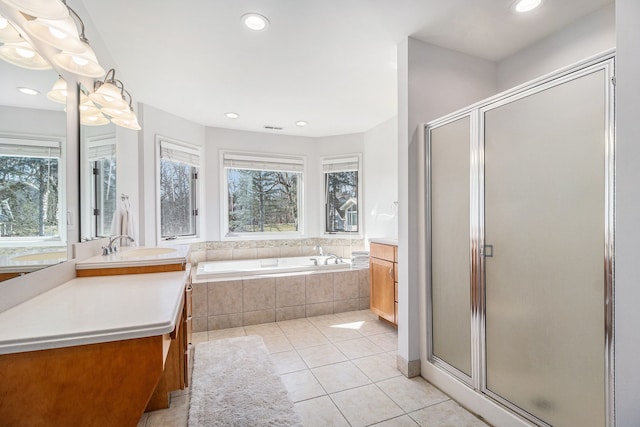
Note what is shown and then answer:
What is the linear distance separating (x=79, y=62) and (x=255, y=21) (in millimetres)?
1061

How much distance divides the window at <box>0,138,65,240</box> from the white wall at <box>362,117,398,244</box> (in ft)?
10.7

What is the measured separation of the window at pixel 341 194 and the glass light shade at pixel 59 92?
11.5 feet

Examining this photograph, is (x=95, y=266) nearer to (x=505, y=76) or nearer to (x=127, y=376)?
(x=127, y=376)

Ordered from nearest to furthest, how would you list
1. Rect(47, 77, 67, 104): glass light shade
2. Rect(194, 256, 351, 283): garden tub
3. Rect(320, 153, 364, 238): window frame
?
1. Rect(47, 77, 67, 104): glass light shade
2. Rect(194, 256, 351, 283): garden tub
3. Rect(320, 153, 364, 238): window frame

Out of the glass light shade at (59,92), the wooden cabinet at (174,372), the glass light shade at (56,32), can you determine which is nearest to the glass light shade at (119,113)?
the glass light shade at (59,92)

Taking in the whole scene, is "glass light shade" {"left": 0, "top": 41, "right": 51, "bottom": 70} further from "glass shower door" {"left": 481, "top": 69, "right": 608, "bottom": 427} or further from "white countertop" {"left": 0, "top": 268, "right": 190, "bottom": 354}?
"glass shower door" {"left": 481, "top": 69, "right": 608, "bottom": 427}

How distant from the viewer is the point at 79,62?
4.62ft

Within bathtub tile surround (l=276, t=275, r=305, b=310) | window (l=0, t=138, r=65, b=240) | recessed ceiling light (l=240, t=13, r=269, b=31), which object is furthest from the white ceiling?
bathtub tile surround (l=276, t=275, r=305, b=310)

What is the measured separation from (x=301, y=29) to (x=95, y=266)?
1.99m

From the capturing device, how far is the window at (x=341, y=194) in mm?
4574

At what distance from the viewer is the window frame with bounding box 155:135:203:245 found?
356 cm

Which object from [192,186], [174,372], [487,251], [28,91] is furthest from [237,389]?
[192,186]

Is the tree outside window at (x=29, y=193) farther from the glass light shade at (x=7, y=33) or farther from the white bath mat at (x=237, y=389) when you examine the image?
the white bath mat at (x=237, y=389)

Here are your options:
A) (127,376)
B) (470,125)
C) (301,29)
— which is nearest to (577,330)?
(470,125)
